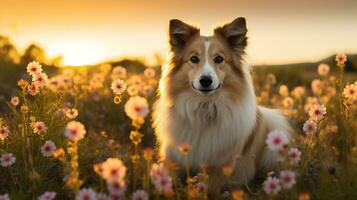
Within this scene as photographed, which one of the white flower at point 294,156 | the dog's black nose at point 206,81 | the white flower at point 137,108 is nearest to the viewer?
the white flower at point 137,108

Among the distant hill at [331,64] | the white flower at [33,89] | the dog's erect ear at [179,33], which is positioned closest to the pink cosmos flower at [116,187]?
the white flower at [33,89]

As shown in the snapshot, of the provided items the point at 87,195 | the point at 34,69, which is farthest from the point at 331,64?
the point at 87,195

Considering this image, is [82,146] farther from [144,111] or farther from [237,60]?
[144,111]

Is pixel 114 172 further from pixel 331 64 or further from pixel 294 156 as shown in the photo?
pixel 331 64

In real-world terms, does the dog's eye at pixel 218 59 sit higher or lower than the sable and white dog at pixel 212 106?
higher

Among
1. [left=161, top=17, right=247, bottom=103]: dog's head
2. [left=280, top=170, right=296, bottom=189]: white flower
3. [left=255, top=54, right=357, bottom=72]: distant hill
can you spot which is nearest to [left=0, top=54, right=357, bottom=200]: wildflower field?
[left=280, top=170, right=296, bottom=189]: white flower

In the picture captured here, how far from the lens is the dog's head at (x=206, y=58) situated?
5.66 metres

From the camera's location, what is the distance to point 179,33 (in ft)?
20.4

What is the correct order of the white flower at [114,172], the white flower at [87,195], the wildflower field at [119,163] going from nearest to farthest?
1. the white flower at [114,172]
2. the white flower at [87,195]
3. the wildflower field at [119,163]

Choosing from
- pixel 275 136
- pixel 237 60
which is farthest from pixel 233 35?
pixel 275 136

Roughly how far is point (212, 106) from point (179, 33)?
0.96 metres

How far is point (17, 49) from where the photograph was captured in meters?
14.2

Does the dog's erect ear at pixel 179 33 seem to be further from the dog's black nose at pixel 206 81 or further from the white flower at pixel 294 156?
the white flower at pixel 294 156

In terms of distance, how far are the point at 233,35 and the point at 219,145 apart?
129 centimetres
